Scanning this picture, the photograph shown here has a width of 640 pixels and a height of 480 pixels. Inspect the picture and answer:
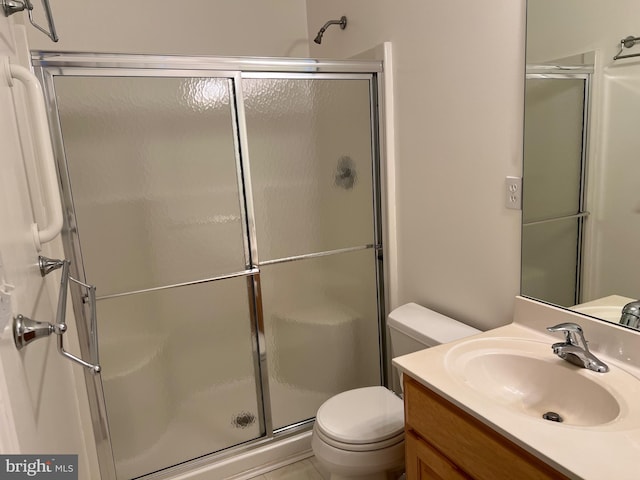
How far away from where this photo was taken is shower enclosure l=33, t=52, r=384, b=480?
1.75 metres

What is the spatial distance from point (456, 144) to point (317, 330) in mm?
1165

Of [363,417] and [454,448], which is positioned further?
[363,417]

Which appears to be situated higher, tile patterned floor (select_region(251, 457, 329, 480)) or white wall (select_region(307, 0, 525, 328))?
white wall (select_region(307, 0, 525, 328))

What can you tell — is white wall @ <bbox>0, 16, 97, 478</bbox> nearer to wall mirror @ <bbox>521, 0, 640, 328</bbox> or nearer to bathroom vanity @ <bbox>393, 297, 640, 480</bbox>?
bathroom vanity @ <bbox>393, 297, 640, 480</bbox>

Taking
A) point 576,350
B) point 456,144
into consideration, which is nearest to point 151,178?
point 456,144

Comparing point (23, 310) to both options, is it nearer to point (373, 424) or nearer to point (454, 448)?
point (454, 448)

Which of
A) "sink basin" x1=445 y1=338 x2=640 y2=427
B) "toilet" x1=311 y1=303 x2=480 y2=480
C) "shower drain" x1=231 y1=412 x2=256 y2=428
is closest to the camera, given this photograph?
"sink basin" x1=445 y1=338 x2=640 y2=427

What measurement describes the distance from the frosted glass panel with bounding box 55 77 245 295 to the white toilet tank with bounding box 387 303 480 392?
0.78 meters

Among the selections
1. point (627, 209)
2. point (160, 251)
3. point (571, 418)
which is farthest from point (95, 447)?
point (627, 209)

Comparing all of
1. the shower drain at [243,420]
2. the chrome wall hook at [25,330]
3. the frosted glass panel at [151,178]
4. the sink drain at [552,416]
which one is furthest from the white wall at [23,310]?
the sink drain at [552,416]

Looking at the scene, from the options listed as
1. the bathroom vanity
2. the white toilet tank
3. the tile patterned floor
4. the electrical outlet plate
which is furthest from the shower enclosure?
the bathroom vanity

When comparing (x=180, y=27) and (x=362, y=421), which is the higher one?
(x=180, y=27)

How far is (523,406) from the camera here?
128 cm

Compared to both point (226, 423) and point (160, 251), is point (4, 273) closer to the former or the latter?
point (160, 251)
